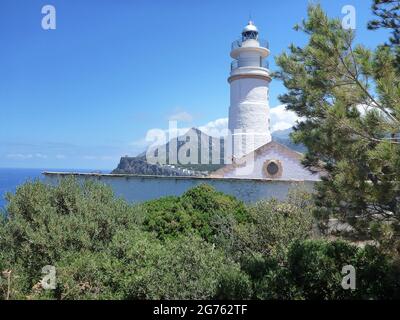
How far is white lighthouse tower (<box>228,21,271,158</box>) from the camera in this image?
2186 centimetres

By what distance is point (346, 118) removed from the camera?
13.7 feet

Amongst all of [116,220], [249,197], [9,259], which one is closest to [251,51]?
[249,197]

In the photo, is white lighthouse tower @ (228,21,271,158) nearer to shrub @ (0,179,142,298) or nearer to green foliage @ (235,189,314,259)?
green foliage @ (235,189,314,259)

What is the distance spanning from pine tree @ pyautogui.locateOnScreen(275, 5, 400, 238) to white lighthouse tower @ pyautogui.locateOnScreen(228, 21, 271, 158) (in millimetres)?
16490

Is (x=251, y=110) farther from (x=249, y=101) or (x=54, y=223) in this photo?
(x=54, y=223)

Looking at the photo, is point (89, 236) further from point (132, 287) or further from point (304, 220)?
point (304, 220)

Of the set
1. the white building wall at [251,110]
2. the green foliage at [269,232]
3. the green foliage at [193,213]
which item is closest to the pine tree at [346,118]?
the green foliage at [269,232]

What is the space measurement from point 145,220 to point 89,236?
6.39ft

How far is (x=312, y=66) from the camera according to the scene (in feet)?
16.4

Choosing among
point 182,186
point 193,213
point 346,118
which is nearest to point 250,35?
point 182,186

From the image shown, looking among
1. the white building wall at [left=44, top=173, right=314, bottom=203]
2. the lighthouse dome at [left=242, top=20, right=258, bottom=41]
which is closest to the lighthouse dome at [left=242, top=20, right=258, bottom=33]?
the lighthouse dome at [left=242, top=20, right=258, bottom=41]

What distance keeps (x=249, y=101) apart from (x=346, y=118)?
17.9 meters

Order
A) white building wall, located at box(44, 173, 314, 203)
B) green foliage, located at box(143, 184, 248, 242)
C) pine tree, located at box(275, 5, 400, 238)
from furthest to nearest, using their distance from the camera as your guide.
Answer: white building wall, located at box(44, 173, 314, 203)
green foliage, located at box(143, 184, 248, 242)
pine tree, located at box(275, 5, 400, 238)

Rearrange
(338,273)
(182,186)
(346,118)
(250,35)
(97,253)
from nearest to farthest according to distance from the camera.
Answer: (346,118)
(338,273)
(97,253)
(182,186)
(250,35)
